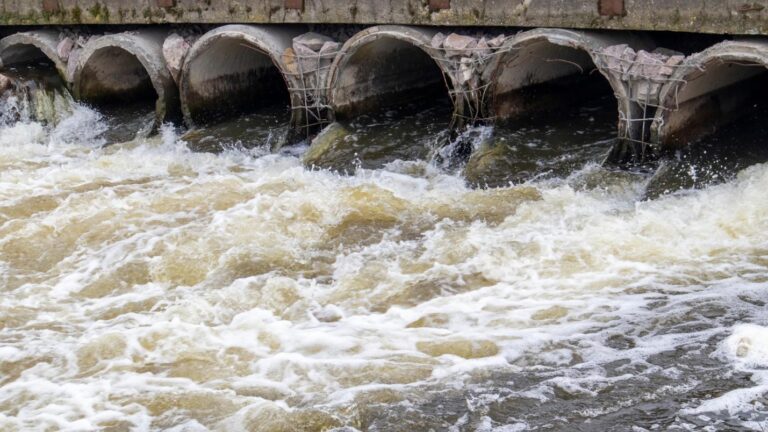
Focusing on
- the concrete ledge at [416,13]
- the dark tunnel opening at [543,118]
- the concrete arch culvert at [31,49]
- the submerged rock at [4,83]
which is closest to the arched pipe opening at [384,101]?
the concrete ledge at [416,13]

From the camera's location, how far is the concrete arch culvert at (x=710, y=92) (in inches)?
299

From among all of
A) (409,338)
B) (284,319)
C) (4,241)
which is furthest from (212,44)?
(409,338)

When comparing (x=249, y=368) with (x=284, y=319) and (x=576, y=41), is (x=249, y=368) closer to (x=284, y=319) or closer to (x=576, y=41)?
(x=284, y=319)

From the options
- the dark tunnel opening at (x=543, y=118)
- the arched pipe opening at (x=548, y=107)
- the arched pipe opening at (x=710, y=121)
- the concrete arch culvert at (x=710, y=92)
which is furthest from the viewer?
the dark tunnel opening at (x=543, y=118)

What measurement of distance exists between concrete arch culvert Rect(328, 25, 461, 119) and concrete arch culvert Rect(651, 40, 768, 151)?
217 centimetres

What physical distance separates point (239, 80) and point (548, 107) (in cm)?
407

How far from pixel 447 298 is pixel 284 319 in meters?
1.15

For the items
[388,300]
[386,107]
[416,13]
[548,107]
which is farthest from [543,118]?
[388,300]

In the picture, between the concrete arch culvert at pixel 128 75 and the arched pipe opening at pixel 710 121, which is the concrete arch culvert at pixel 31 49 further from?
the arched pipe opening at pixel 710 121

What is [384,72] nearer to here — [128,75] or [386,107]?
[386,107]

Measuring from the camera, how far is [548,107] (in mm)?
10258

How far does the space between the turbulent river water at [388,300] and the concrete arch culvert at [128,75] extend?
1.94 m

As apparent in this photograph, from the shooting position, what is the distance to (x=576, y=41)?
27.7 ft

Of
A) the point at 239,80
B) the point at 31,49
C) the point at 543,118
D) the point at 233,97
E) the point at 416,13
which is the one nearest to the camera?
the point at 416,13
